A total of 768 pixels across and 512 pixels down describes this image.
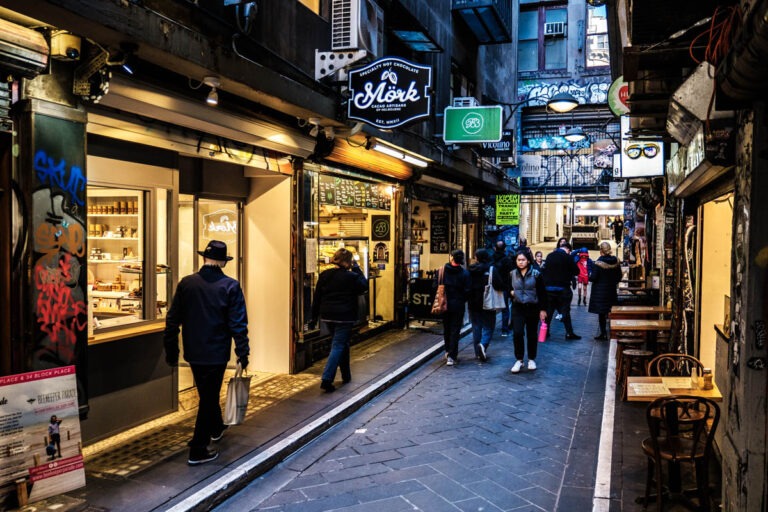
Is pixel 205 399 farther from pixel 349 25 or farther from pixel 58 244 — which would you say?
pixel 349 25

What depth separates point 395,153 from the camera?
456 inches

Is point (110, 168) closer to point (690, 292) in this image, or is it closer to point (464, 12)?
point (690, 292)

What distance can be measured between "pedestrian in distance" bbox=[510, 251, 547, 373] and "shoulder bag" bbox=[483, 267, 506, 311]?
598mm

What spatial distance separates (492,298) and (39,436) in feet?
25.0

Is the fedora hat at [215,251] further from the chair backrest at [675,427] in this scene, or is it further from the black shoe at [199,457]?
the chair backrest at [675,427]

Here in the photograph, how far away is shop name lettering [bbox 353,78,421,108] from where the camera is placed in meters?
8.21

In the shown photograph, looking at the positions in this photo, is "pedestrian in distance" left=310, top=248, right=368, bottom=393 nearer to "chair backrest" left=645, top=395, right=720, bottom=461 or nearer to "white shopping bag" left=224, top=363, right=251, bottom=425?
"white shopping bag" left=224, top=363, right=251, bottom=425

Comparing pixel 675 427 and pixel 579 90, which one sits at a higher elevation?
pixel 579 90

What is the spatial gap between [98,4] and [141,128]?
1991 mm

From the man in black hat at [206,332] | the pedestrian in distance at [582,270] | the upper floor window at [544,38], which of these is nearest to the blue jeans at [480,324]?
the man in black hat at [206,332]

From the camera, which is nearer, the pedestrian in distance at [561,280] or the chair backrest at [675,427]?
the chair backrest at [675,427]

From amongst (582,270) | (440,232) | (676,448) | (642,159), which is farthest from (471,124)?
(676,448)

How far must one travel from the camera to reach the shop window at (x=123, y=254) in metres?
6.94

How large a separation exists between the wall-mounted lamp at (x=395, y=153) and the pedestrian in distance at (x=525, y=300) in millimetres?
3058
